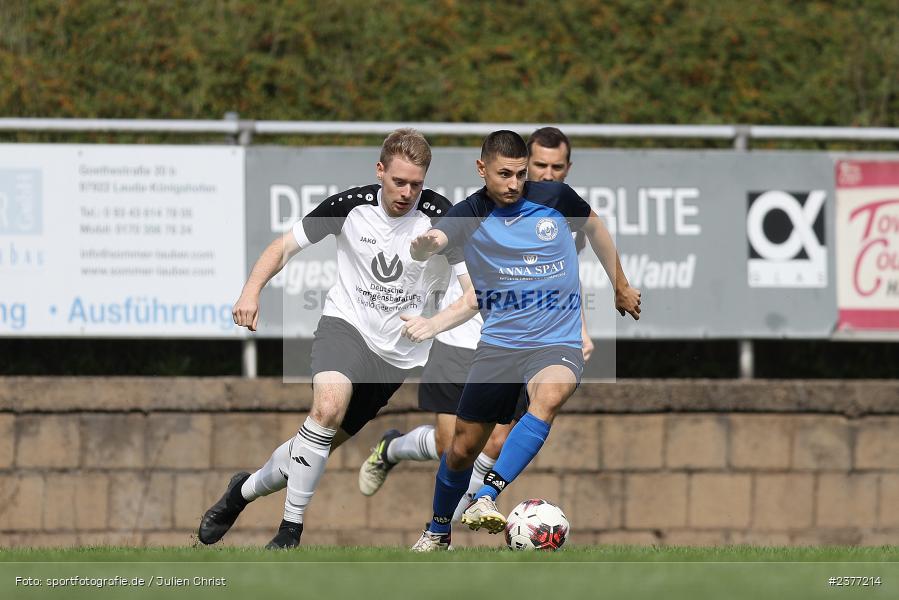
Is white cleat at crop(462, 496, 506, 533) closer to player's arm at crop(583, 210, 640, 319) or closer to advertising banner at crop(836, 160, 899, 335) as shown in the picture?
player's arm at crop(583, 210, 640, 319)

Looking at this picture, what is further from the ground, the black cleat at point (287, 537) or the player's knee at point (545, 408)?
the player's knee at point (545, 408)

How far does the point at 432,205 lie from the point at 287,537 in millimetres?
1956

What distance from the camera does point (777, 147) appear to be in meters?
11.8

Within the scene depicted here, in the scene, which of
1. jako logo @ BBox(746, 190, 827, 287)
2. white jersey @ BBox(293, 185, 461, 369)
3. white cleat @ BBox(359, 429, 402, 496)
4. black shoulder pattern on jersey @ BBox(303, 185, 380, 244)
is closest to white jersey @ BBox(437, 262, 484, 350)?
white cleat @ BBox(359, 429, 402, 496)

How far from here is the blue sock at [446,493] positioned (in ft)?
26.3

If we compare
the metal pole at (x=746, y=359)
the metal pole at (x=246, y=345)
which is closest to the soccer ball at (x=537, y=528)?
the metal pole at (x=246, y=345)

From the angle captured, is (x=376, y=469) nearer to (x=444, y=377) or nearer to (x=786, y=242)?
(x=444, y=377)

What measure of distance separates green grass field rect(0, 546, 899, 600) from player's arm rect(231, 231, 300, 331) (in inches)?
46.2

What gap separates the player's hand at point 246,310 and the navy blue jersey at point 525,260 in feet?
3.37

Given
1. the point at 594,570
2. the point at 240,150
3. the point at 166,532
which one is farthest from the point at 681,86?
the point at 594,570

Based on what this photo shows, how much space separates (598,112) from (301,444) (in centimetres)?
549

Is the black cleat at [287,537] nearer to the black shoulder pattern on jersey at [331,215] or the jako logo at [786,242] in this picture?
the black shoulder pattern on jersey at [331,215]

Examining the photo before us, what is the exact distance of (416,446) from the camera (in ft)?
30.1

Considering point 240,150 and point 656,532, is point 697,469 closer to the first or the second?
point 656,532
